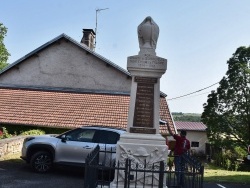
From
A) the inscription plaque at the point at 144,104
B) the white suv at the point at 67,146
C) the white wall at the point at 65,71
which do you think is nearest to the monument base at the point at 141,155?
the inscription plaque at the point at 144,104

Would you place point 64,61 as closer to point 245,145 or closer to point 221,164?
point 221,164

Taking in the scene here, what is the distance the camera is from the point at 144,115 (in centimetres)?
782

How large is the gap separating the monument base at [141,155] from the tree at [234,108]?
19.1 m

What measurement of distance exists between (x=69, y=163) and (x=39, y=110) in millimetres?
9190

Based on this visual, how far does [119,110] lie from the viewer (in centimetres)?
1953

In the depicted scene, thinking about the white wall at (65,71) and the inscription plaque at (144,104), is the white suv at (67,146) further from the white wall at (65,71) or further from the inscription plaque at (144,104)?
the white wall at (65,71)

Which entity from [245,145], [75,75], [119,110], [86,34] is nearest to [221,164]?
[245,145]

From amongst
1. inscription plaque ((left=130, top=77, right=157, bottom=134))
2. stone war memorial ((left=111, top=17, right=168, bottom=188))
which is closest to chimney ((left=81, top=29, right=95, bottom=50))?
stone war memorial ((left=111, top=17, right=168, bottom=188))

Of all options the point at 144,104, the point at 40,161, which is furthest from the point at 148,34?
the point at 40,161

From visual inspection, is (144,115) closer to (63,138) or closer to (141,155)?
(141,155)

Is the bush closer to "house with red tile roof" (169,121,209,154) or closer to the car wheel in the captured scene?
the car wheel

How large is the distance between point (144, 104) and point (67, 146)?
4.16 m

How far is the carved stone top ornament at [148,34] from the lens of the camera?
797cm

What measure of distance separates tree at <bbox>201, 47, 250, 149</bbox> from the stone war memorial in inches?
752
